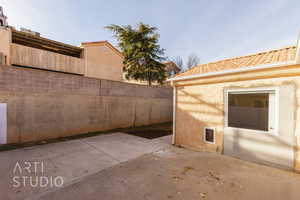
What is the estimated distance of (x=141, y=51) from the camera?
1164cm

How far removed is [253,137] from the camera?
314 cm

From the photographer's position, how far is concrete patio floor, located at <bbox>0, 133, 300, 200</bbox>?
2.01 m

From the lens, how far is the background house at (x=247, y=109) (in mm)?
2711

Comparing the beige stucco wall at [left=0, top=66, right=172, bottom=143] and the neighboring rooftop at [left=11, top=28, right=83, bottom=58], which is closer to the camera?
the beige stucco wall at [left=0, top=66, right=172, bottom=143]

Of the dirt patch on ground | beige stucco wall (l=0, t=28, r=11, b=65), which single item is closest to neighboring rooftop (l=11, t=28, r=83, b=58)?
beige stucco wall (l=0, t=28, r=11, b=65)

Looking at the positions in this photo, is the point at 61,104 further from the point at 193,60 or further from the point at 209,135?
the point at 193,60

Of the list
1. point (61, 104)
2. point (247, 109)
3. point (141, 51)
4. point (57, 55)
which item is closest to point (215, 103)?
point (247, 109)

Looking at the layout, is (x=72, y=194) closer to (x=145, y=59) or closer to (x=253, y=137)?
(x=253, y=137)

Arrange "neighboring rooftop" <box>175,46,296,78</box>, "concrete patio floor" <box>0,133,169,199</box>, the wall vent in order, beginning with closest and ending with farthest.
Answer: "concrete patio floor" <box>0,133,169,199</box>
"neighboring rooftop" <box>175,46,296,78</box>
the wall vent

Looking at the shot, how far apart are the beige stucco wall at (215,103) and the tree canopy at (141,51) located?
25.0 ft

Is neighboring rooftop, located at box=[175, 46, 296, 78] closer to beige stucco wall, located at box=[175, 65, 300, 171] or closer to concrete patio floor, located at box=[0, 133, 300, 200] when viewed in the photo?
beige stucco wall, located at box=[175, 65, 300, 171]

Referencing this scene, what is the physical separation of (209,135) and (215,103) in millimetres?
1024

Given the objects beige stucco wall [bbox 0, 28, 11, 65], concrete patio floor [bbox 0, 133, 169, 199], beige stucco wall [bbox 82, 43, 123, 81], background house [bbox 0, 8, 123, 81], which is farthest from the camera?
beige stucco wall [bbox 82, 43, 123, 81]

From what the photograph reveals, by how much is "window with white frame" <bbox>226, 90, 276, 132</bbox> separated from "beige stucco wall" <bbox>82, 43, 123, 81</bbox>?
868 cm
